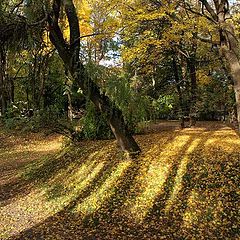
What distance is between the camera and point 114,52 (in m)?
8.23

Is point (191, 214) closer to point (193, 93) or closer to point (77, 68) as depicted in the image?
point (77, 68)

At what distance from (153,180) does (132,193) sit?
1.74 feet

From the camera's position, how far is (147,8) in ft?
26.6

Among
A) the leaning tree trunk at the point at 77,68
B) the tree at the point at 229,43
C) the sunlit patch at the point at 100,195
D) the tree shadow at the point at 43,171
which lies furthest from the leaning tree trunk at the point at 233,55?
the tree shadow at the point at 43,171

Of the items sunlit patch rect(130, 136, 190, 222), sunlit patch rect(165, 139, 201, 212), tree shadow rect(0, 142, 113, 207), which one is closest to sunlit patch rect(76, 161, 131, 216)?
sunlit patch rect(130, 136, 190, 222)

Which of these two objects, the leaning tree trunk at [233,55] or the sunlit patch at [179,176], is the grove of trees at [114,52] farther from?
the sunlit patch at [179,176]

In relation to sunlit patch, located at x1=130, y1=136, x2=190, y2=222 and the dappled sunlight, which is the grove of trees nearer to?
sunlit patch, located at x1=130, y1=136, x2=190, y2=222

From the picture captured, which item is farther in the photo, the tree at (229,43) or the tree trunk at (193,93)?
the tree trunk at (193,93)

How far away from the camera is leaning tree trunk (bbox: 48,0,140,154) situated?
6.45 metres

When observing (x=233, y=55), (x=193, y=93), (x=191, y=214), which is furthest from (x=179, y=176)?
(x=193, y=93)

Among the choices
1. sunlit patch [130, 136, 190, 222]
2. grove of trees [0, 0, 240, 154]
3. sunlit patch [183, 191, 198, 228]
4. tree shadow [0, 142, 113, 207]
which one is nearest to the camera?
sunlit patch [183, 191, 198, 228]

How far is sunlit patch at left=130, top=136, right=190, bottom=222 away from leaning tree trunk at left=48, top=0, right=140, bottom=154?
0.80 metres

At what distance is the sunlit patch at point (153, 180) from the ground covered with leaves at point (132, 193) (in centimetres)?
2

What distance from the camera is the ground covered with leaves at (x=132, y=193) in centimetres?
463
